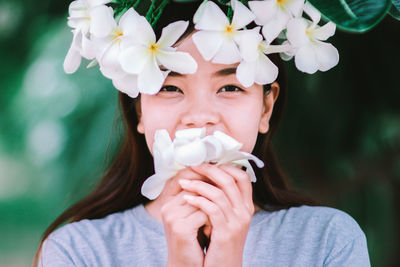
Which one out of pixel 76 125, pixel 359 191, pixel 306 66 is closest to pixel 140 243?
pixel 306 66

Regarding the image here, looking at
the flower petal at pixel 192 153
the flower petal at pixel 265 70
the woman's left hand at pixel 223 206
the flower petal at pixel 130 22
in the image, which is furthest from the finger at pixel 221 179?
the flower petal at pixel 130 22

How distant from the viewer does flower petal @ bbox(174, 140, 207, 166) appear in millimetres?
1007

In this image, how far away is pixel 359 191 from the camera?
2373 mm

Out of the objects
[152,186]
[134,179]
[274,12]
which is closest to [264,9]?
[274,12]

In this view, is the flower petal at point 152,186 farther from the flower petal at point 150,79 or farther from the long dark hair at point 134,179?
the long dark hair at point 134,179

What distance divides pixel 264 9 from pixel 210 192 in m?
0.41

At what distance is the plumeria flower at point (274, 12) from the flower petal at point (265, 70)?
9 centimetres

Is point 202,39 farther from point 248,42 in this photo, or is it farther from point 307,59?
point 307,59

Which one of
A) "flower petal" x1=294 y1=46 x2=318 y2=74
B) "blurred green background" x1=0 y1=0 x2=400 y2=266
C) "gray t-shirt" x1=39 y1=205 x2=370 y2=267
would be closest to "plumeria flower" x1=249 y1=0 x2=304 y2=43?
"flower petal" x1=294 y1=46 x2=318 y2=74

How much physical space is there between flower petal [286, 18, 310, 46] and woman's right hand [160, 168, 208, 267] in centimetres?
37

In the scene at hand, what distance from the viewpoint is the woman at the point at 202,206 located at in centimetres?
116

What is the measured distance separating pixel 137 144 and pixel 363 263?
774 mm

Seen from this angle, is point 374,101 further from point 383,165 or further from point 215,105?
point 215,105

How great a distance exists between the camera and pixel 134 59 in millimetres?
1032
